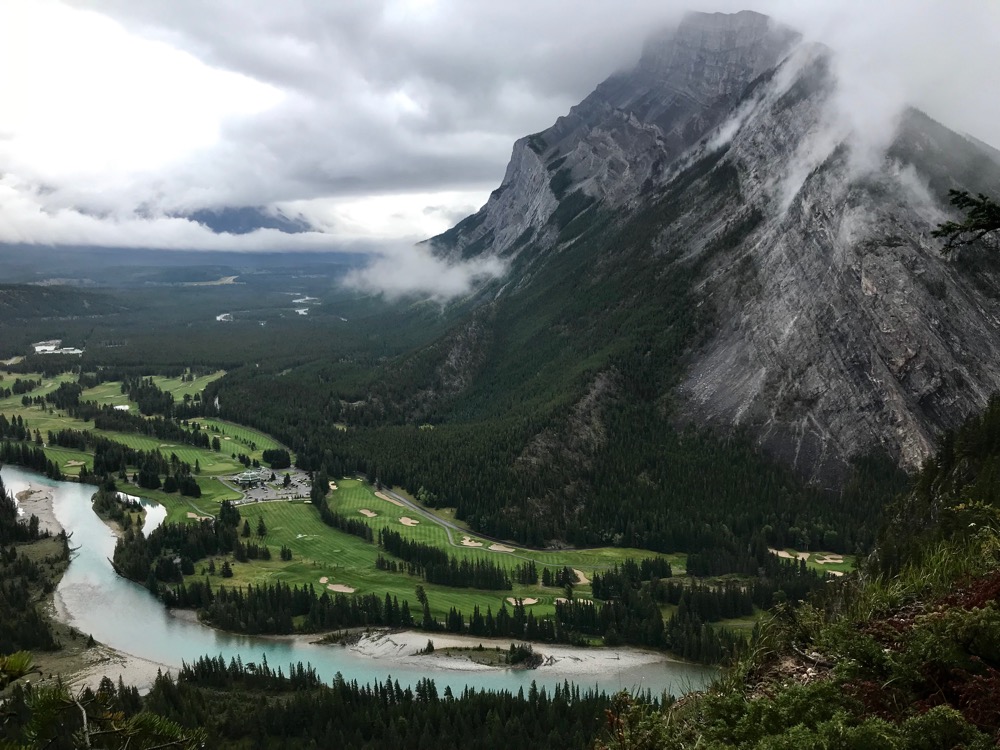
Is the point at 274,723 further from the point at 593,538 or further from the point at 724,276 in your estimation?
the point at 724,276

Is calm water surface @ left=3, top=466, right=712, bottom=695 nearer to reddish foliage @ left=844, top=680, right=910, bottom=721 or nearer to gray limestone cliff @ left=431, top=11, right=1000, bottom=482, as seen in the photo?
reddish foliage @ left=844, top=680, right=910, bottom=721

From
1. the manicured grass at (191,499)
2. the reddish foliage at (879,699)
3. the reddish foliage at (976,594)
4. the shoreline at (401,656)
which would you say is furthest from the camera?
the manicured grass at (191,499)

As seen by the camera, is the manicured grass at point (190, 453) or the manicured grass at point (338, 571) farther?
the manicured grass at point (190, 453)

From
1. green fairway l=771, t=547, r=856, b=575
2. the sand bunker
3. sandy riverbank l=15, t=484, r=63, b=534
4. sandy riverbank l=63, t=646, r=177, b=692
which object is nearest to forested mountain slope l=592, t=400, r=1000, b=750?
sandy riverbank l=63, t=646, r=177, b=692

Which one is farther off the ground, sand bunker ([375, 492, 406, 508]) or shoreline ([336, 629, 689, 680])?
sand bunker ([375, 492, 406, 508])

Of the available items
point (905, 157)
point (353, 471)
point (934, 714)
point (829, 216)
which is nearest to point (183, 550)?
point (353, 471)

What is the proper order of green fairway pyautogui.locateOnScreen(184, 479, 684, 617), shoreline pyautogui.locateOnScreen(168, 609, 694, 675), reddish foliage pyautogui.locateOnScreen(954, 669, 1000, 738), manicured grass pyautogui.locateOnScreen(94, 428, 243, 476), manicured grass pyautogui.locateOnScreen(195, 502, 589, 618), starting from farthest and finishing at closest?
manicured grass pyautogui.locateOnScreen(94, 428, 243, 476) → green fairway pyautogui.locateOnScreen(184, 479, 684, 617) → manicured grass pyautogui.locateOnScreen(195, 502, 589, 618) → shoreline pyautogui.locateOnScreen(168, 609, 694, 675) → reddish foliage pyautogui.locateOnScreen(954, 669, 1000, 738)

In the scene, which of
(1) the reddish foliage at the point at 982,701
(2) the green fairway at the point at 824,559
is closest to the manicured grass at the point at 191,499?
(2) the green fairway at the point at 824,559

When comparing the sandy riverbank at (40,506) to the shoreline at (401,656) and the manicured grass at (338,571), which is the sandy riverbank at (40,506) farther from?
the shoreline at (401,656)
